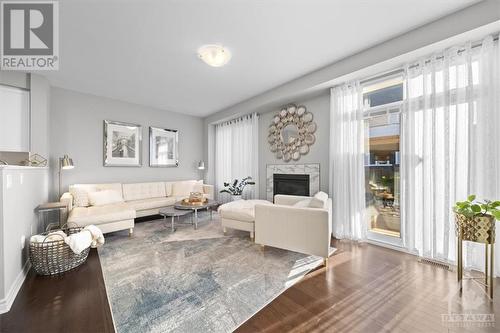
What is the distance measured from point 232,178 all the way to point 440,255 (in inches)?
167

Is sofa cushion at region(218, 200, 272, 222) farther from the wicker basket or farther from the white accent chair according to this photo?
the wicker basket

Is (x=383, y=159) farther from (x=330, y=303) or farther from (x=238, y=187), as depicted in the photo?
(x=238, y=187)

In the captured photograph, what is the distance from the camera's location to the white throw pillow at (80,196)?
350 cm

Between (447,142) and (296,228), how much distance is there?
204 cm

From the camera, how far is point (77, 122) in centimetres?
409

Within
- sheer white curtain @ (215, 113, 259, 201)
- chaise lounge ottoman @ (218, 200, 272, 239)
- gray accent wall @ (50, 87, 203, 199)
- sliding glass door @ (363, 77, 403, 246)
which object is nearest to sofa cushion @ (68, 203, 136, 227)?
gray accent wall @ (50, 87, 203, 199)

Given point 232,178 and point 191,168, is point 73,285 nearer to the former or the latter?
point 232,178

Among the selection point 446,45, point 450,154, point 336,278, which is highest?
point 446,45

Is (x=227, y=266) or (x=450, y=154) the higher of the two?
(x=450, y=154)

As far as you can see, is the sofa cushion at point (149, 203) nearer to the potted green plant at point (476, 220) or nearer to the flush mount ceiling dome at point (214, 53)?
the flush mount ceiling dome at point (214, 53)

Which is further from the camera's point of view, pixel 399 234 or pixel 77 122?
pixel 77 122

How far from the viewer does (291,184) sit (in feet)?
13.9

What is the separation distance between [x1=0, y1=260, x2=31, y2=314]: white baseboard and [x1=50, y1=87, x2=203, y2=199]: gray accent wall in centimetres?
233

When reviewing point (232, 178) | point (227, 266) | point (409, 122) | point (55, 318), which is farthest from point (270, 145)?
point (55, 318)
